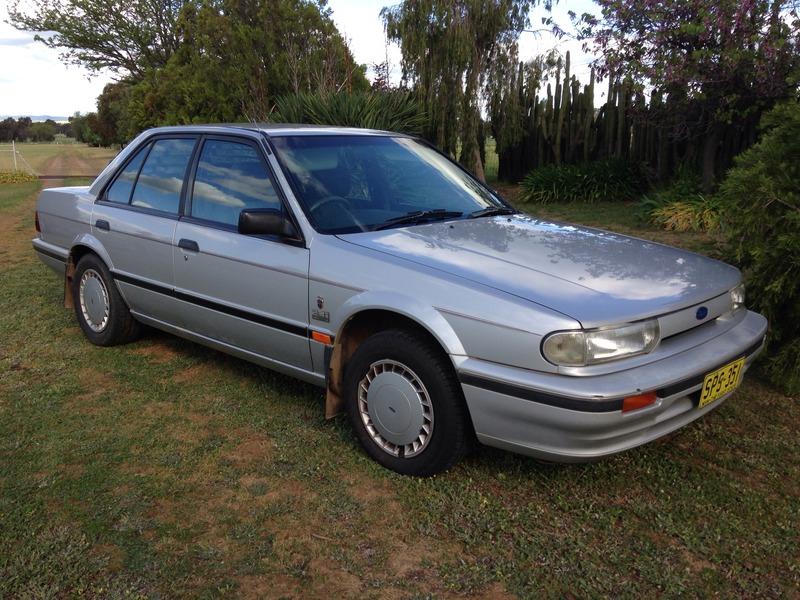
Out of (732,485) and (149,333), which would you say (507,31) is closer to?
(149,333)

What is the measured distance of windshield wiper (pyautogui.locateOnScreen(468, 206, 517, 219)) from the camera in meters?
4.11

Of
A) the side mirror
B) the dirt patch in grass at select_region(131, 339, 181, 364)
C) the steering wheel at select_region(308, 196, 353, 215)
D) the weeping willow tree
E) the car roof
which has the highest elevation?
the weeping willow tree

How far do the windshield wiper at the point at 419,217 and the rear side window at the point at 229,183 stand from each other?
59cm

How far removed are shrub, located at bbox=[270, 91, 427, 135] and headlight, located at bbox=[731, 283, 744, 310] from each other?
8354mm

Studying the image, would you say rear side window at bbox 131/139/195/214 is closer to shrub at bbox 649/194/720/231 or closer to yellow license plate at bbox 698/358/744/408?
yellow license plate at bbox 698/358/744/408

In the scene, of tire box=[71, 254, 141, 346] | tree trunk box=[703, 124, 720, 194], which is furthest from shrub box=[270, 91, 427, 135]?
tire box=[71, 254, 141, 346]

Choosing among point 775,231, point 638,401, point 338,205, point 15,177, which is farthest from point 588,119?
point 15,177

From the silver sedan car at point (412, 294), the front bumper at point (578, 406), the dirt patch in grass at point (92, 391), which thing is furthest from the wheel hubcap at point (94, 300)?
the front bumper at point (578, 406)

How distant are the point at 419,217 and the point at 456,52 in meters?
10.4

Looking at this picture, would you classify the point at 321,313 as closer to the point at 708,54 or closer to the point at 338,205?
the point at 338,205

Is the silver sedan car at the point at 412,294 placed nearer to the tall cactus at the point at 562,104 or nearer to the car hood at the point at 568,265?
the car hood at the point at 568,265

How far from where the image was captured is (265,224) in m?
3.53

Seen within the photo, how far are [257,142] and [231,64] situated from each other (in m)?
17.1

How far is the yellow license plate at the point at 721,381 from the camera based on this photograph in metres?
3.02
